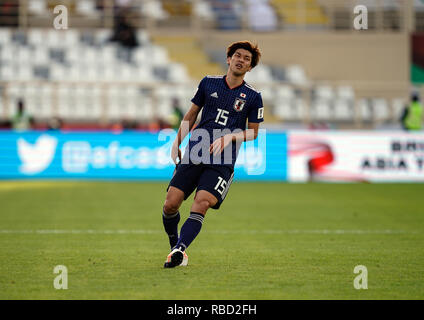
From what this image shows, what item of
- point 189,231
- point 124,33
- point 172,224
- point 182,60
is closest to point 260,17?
point 182,60

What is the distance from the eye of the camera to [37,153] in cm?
2098

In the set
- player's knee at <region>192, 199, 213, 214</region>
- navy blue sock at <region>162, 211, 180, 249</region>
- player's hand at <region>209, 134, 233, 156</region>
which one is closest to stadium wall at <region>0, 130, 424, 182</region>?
navy blue sock at <region>162, 211, 180, 249</region>

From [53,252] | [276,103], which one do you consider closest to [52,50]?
[276,103]

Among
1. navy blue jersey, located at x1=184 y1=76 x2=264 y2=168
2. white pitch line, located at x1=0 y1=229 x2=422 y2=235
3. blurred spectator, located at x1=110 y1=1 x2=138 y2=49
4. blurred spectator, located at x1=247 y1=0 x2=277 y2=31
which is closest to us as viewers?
navy blue jersey, located at x1=184 y1=76 x2=264 y2=168

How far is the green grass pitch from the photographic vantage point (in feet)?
22.9

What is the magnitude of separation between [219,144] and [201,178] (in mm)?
474

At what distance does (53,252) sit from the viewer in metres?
9.15

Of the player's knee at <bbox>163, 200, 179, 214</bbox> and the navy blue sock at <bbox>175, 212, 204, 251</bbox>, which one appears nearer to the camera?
the navy blue sock at <bbox>175, 212, 204, 251</bbox>

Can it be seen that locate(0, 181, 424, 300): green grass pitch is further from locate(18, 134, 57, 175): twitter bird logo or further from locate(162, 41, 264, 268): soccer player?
locate(18, 134, 57, 175): twitter bird logo

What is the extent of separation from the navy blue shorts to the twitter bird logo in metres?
13.2

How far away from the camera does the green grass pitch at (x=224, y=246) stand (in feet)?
22.9

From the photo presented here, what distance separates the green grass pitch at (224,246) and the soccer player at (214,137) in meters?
0.62

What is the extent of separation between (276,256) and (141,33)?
22.2 m

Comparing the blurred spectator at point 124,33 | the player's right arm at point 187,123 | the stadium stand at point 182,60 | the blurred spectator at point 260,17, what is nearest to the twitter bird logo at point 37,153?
the stadium stand at point 182,60
